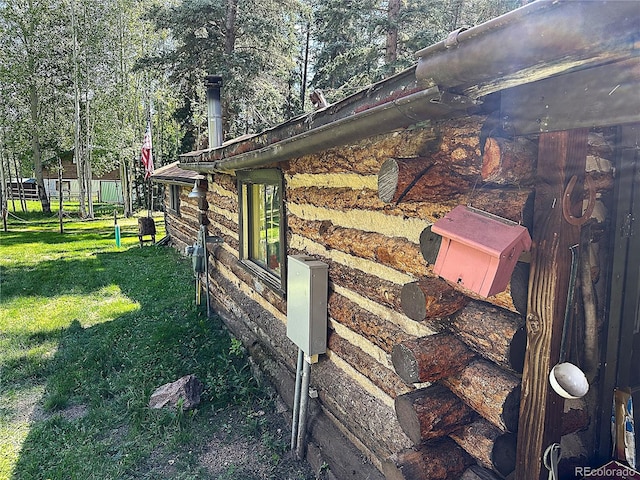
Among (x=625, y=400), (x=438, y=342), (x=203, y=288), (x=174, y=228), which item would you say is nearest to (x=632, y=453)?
(x=625, y=400)

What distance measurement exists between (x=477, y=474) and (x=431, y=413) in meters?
0.42

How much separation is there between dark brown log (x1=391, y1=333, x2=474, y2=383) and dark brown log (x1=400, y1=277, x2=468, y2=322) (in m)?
0.13

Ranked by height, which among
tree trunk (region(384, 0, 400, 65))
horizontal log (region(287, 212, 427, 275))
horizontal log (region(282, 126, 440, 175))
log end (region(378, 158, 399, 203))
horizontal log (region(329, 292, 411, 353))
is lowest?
horizontal log (region(329, 292, 411, 353))

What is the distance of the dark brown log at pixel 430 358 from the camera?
6.49 feet

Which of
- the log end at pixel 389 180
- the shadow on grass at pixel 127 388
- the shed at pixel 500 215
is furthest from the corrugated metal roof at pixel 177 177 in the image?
the log end at pixel 389 180

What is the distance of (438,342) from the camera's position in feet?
6.76

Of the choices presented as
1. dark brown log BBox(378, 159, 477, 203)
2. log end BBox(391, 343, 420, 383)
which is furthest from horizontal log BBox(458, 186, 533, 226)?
log end BBox(391, 343, 420, 383)

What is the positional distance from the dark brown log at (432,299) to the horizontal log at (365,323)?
0.53 m

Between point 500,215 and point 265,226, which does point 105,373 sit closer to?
point 265,226

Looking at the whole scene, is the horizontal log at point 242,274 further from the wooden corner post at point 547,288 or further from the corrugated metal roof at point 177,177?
the corrugated metal roof at point 177,177

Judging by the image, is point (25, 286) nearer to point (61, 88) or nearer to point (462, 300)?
point (462, 300)

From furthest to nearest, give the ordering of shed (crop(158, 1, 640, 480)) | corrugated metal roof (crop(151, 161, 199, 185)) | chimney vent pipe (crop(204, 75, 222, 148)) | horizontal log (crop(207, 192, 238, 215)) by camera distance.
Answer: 1. corrugated metal roof (crop(151, 161, 199, 185))
2. chimney vent pipe (crop(204, 75, 222, 148))
3. horizontal log (crop(207, 192, 238, 215))
4. shed (crop(158, 1, 640, 480))

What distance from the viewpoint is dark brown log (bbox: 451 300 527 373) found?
A: 178 cm

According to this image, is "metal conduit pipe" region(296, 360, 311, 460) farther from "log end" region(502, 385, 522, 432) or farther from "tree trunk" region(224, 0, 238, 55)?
"tree trunk" region(224, 0, 238, 55)
